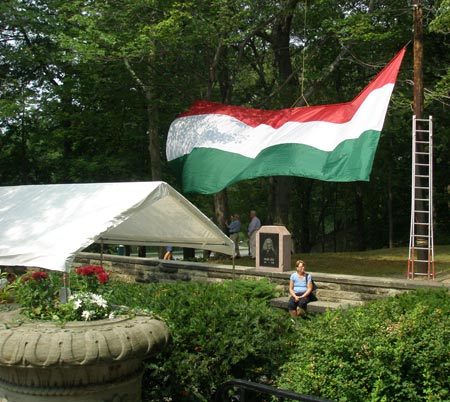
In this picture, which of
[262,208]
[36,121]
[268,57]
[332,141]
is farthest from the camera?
[262,208]

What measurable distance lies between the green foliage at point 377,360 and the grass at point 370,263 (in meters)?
8.37

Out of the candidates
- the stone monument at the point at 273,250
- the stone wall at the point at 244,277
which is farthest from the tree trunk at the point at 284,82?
the stone monument at the point at 273,250

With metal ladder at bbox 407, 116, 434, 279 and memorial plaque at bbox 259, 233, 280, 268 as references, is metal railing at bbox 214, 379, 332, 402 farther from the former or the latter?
metal ladder at bbox 407, 116, 434, 279

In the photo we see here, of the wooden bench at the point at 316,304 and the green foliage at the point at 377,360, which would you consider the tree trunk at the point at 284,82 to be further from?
the green foliage at the point at 377,360

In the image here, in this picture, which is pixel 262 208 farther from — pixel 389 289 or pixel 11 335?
pixel 11 335

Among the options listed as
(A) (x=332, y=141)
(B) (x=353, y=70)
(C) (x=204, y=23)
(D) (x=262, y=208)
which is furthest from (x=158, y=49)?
(D) (x=262, y=208)

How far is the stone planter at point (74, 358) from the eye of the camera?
4.20m

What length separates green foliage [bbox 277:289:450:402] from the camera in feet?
14.7

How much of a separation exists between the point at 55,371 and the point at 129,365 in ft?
1.83

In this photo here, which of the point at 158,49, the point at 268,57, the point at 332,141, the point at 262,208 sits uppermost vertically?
the point at 268,57

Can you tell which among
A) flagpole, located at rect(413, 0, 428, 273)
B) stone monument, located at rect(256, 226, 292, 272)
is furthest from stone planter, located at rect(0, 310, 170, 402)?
flagpole, located at rect(413, 0, 428, 273)

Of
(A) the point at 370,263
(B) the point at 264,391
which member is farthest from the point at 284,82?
(B) the point at 264,391

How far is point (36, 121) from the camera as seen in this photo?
78.5 ft

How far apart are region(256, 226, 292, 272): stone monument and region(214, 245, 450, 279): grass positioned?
7.39ft
